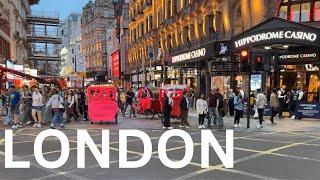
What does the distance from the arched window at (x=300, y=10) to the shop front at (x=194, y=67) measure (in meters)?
4.75

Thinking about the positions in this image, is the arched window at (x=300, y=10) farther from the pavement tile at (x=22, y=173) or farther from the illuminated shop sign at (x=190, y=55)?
the pavement tile at (x=22, y=173)

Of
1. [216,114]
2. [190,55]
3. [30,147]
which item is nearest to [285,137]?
[216,114]

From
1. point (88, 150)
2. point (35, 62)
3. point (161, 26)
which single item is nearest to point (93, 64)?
point (35, 62)

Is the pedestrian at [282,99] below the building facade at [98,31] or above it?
below

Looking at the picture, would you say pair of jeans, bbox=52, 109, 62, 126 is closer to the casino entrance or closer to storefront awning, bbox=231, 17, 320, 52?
the casino entrance

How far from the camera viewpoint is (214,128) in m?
21.3

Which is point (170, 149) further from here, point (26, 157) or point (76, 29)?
point (76, 29)

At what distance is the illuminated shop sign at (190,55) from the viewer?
3298cm

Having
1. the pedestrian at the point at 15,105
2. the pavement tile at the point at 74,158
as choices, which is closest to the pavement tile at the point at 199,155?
the pavement tile at the point at 74,158

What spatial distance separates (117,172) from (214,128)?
11107 millimetres

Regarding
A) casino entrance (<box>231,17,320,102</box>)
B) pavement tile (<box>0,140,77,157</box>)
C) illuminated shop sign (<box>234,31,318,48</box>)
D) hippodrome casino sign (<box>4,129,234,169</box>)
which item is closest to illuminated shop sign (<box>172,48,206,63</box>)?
casino entrance (<box>231,17,320,102</box>)

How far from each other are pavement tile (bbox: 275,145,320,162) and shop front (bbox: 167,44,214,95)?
16778 mm

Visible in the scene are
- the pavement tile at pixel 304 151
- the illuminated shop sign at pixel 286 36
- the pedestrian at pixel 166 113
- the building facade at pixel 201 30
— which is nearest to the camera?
the pavement tile at pixel 304 151

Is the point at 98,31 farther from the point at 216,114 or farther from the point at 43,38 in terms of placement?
the point at 216,114
